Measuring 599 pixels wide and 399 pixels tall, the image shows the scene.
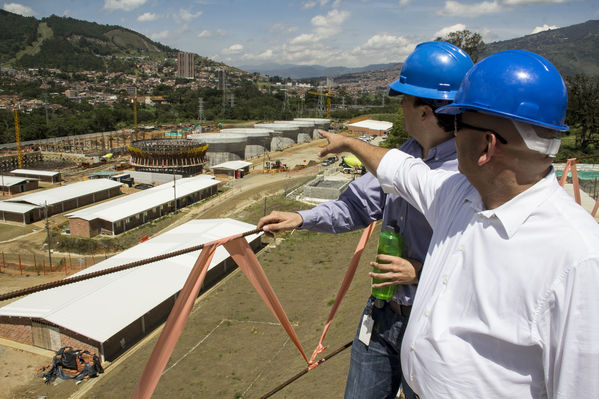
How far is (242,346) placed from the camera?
10523mm

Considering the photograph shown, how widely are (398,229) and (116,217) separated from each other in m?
24.4

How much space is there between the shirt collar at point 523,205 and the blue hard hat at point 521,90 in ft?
0.58

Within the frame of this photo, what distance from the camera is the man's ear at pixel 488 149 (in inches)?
53.9

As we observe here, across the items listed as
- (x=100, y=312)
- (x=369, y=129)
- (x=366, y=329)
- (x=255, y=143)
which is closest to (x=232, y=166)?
(x=255, y=143)

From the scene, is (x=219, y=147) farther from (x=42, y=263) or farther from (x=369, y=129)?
(x=369, y=129)

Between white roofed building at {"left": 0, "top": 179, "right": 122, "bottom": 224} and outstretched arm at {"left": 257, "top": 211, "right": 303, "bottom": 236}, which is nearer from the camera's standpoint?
outstretched arm at {"left": 257, "top": 211, "right": 303, "bottom": 236}

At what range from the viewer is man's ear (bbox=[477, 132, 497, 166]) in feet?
4.49

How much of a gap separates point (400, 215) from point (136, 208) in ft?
84.4

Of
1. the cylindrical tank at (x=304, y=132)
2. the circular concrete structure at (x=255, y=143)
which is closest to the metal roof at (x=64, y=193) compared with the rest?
the circular concrete structure at (x=255, y=143)

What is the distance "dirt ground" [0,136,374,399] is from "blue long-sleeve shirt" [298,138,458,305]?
391cm

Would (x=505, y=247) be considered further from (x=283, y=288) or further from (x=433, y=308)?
(x=283, y=288)

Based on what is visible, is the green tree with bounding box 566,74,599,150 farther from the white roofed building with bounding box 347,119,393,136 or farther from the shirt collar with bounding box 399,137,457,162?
the shirt collar with bounding box 399,137,457,162

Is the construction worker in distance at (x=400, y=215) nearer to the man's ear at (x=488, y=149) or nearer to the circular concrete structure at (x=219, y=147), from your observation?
the man's ear at (x=488, y=149)

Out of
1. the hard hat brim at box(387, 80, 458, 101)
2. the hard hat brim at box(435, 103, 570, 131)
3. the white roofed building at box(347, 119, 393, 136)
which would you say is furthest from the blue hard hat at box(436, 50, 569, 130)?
the white roofed building at box(347, 119, 393, 136)
